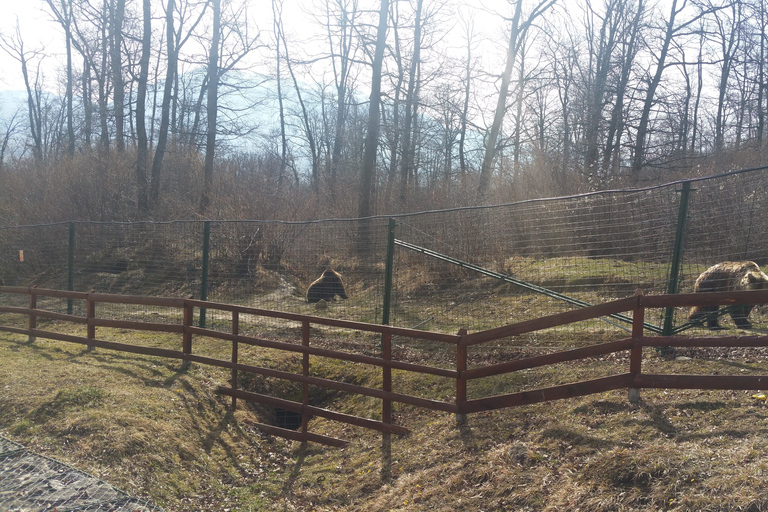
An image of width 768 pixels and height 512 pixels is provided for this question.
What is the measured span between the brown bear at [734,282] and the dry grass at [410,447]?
1.12 meters

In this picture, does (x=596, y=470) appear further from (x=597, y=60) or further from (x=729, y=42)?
(x=729, y=42)

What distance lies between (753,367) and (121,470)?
21.5 feet

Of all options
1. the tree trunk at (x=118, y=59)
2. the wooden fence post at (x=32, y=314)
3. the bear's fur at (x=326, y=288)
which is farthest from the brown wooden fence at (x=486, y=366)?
the tree trunk at (x=118, y=59)

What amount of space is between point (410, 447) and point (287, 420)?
11.0 ft

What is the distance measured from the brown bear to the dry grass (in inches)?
44.0

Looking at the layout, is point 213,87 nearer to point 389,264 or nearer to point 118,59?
point 118,59

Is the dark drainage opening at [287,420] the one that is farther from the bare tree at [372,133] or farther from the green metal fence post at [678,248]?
the bare tree at [372,133]

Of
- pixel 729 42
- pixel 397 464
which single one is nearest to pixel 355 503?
pixel 397 464

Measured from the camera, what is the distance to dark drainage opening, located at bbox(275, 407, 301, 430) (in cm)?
843

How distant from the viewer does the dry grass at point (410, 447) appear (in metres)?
4.01

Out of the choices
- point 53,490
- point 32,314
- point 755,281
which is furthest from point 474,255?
point 32,314

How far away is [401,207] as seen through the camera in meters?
19.3

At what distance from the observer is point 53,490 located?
493 cm

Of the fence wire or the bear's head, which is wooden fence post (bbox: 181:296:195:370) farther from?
the bear's head
